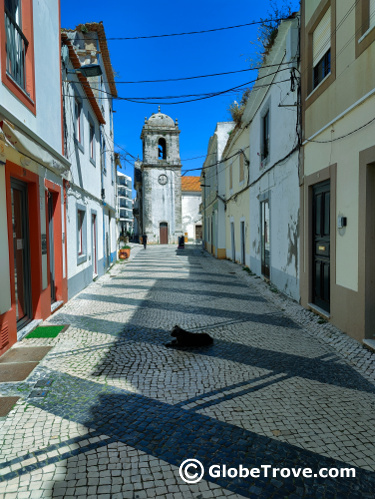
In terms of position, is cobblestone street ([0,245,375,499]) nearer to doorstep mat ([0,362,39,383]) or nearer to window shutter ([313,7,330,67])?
doorstep mat ([0,362,39,383])

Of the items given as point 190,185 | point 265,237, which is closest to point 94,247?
point 265,237

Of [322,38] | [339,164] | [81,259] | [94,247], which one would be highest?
[322,38]

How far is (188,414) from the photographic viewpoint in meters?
3.12

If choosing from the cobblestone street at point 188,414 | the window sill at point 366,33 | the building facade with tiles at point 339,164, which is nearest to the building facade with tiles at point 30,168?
the cobblestone street at point 188,414

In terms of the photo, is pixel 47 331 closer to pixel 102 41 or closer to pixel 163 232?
pixel 102 41

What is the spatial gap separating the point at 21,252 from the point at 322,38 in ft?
20.6

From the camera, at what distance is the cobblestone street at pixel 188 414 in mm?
2301

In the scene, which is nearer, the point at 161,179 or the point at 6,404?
the point at 6,404

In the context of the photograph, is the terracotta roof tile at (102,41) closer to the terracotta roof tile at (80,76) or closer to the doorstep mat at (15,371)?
the terracotta roof tile at (80,76)

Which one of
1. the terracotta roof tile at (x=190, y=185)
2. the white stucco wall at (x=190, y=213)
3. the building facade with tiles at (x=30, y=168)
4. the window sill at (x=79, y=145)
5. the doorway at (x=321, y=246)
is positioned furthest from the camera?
the terracotta roof tile at (x=190, y=185)

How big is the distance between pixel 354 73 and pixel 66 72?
20.0 ft

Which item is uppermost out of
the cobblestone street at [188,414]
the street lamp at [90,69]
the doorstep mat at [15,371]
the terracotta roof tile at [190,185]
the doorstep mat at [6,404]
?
the terracotta roof tile at [190,185]

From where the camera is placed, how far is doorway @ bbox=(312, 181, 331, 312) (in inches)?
249

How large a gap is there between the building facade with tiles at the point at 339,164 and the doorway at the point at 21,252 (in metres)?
4.94
